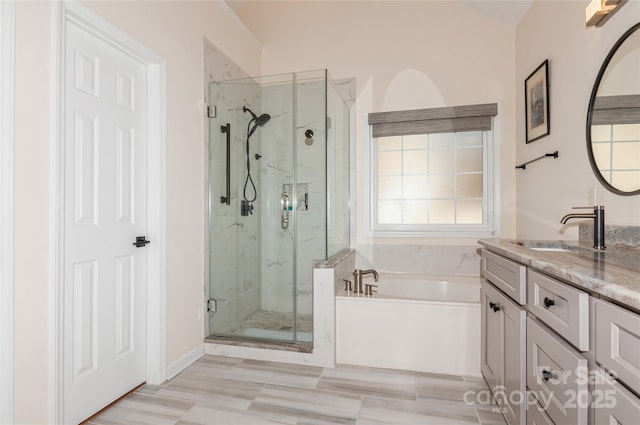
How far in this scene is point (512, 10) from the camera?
294 centimetres

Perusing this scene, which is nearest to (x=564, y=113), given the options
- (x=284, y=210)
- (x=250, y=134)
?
(x=284, y=210)

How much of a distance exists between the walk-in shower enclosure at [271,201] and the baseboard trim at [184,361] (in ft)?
0.51

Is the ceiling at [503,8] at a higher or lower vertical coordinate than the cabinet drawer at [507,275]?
higher

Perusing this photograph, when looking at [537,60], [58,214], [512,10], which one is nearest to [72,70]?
[58,214]

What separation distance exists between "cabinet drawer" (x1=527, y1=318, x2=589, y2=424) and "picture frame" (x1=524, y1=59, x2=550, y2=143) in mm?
1771

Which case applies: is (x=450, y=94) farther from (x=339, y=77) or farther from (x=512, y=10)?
(x=339, y=77)

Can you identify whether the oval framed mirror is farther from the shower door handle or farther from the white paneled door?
the white paneled door

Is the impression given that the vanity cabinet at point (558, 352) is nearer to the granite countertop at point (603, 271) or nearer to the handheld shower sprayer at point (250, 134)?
the granite countertop at point (603, 271)

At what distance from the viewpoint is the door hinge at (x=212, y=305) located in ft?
9.03

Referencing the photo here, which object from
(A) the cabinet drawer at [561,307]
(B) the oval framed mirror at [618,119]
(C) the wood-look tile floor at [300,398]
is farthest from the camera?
(C) the wood-look tile floor at [300,398]

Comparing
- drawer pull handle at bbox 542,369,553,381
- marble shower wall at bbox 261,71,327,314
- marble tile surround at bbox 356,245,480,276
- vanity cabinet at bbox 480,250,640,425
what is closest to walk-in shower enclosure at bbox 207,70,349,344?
marble shower wall at bbox 261,71,327,314

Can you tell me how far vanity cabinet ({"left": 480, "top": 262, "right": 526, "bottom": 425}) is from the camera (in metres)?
1.45

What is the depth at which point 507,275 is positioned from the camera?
5.33 ft

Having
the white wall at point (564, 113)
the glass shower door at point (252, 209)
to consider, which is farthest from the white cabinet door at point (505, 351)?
the glass shower door at point (252, 209)
